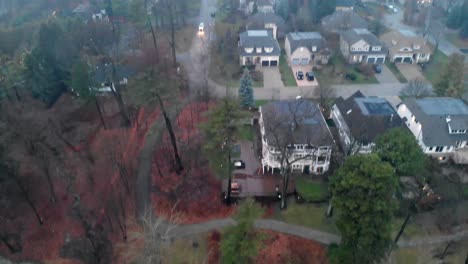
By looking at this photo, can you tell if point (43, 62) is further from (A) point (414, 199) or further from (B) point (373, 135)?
(A) point (414, 199)

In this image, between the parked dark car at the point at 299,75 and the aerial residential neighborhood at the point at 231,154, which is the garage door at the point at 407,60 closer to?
the aerial residential neighborhood at the point at 231,154

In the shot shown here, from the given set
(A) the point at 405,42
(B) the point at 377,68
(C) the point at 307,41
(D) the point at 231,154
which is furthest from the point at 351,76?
(D) the point at 231,154

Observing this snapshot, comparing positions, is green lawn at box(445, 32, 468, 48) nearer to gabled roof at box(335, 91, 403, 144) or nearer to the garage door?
the garage door

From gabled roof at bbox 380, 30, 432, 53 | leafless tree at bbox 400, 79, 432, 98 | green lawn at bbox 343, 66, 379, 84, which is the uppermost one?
gabled roof at bbox 380, 30, 432, 53

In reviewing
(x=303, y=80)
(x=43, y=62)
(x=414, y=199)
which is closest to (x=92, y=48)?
(x=43, y=62)

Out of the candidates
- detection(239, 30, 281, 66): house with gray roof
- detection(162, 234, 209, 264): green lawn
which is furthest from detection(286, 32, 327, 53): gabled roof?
detection(162, 234, 209, 264): green lawn

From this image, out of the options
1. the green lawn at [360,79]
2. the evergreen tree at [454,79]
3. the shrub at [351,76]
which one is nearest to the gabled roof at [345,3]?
the green lawn at [360,79]
